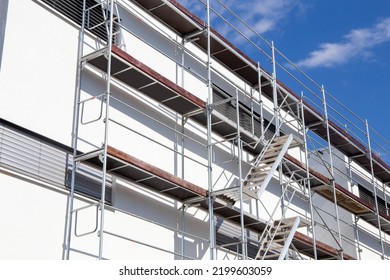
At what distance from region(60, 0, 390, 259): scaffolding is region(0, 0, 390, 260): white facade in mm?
57

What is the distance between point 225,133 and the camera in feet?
56.9

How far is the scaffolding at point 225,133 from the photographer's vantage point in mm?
13445

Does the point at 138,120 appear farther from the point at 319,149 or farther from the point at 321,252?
the point at 319,149

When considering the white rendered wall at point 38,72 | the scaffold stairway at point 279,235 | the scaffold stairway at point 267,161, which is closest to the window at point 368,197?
the scaffold stairway at point 267,161

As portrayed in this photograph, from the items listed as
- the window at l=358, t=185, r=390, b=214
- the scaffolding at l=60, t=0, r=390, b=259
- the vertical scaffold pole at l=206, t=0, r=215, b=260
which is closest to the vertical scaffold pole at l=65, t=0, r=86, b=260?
the scaffolding at l=60, t=0, r=390, b=259

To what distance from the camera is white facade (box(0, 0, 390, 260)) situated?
11828 mm

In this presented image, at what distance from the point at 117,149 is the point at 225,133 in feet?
15.7

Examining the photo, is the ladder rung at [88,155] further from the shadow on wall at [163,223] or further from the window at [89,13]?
the window at [89,13]

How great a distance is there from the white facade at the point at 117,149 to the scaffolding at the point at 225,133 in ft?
0.19

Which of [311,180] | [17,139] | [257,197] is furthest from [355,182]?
[17,139]

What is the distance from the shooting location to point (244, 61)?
1880 cm

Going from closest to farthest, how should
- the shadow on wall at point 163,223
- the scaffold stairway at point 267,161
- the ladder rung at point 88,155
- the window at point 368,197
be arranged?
the ladder rung at point 88,155 < the shadow on wall at point 163,223 < the scaffold stairway at point 267,161 < the window at point 368,197

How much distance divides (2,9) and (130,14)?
388cm

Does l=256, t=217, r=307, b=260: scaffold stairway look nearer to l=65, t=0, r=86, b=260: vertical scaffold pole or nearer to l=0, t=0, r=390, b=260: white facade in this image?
l=0, t=0, r=390, b=260: white facade
